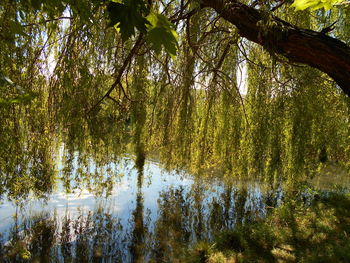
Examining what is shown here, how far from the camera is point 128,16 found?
836mm

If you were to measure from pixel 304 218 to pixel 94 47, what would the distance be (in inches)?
155

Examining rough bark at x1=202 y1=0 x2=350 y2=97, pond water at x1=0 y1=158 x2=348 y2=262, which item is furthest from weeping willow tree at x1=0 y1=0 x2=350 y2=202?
pond water at x1=0 y1=158 x2=348 y2=262

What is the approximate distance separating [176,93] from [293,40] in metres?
1.42

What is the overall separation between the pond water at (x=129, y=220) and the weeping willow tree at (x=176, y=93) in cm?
105

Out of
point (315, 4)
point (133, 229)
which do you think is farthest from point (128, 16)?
point (133, 229)

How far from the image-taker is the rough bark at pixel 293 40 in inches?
77.2

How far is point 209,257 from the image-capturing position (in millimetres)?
3521

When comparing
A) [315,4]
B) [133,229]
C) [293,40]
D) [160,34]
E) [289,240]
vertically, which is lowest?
[133,229]

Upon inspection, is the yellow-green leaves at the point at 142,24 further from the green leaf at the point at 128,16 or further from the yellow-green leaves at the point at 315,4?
the yellow-green leaves at the point at 315,4

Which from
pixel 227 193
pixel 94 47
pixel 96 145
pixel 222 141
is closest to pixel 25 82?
pixel 94 47

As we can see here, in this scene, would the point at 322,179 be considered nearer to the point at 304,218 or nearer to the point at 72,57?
the point at 304,218

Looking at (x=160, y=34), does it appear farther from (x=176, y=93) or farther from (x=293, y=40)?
(x=176, y=93)

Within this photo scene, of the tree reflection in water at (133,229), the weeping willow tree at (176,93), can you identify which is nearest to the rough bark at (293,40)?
the weeping willow tree at (176,93)

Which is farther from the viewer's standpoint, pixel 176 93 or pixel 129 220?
pixel 129 220
